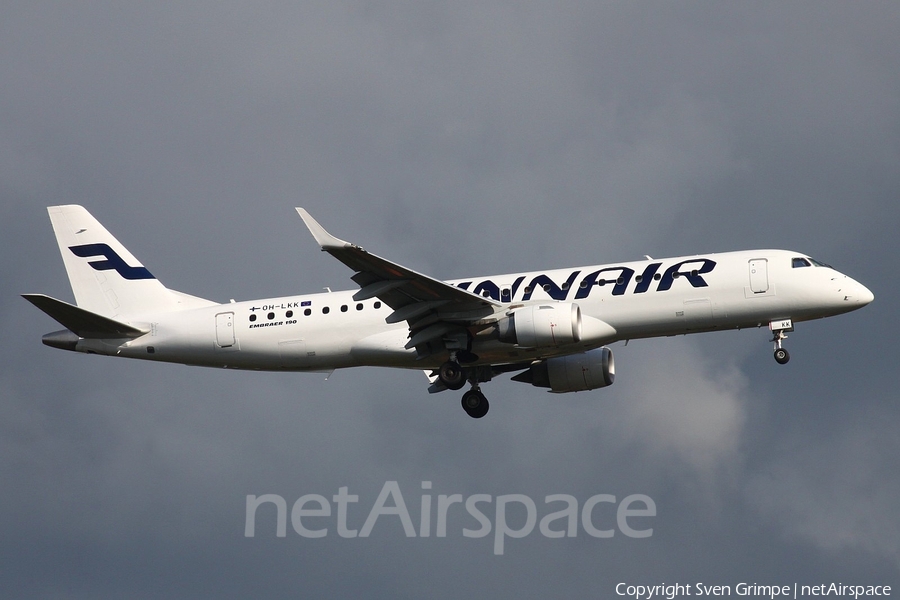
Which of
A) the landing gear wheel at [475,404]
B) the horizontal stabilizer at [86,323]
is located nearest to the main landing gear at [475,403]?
the landing gear wheel at [475,404]

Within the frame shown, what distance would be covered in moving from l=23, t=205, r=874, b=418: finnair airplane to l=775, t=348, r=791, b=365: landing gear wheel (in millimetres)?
72

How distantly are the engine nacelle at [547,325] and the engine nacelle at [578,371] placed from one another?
566cm

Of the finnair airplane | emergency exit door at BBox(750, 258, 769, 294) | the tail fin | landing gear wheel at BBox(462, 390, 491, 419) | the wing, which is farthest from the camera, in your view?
the tail fin

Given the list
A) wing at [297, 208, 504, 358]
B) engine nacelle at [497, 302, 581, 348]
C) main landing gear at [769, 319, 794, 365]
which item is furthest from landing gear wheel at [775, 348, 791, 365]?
wing at [297, 208, 504, 358]

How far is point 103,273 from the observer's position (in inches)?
1710

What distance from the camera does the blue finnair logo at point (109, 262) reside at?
4331 cm

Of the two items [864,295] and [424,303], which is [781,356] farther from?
[424,303]

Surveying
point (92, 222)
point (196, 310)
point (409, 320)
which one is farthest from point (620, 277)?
point (92, 222)

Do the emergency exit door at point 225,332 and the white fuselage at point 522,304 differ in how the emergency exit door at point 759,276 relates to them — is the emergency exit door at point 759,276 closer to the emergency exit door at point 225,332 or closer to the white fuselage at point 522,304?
the white fuselage at point 522,304

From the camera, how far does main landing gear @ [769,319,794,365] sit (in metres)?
37.2

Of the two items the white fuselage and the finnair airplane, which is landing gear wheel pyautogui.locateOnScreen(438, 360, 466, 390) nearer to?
the finnair airplane

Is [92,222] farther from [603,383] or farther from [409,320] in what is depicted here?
[603,383]

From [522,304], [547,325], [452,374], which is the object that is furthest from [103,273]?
[547,325]

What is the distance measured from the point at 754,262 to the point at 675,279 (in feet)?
8.72
